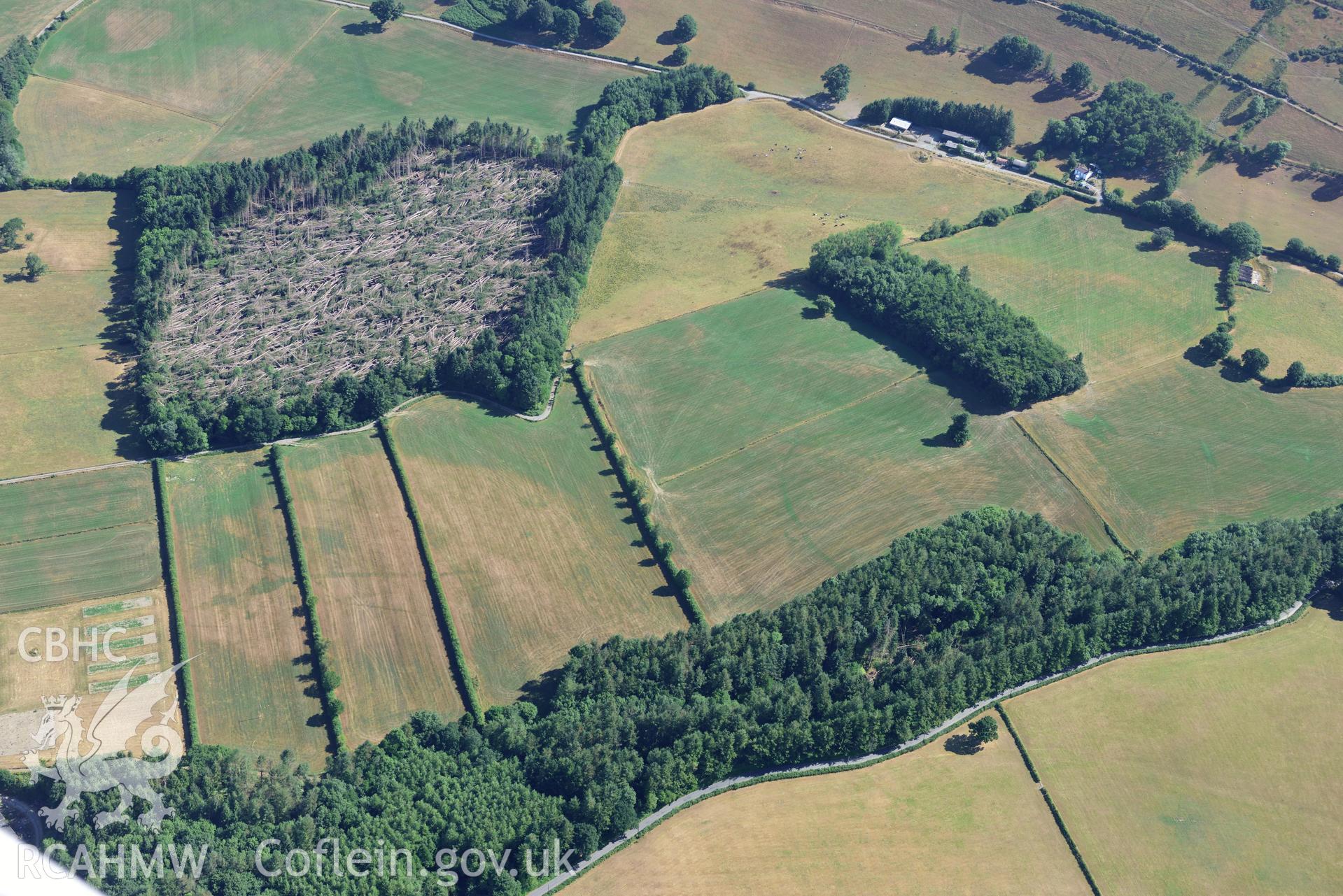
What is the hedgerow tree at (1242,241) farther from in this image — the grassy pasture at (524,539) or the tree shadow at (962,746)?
the grassy pasture at (524,539)

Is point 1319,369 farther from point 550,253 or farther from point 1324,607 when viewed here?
point 550,253

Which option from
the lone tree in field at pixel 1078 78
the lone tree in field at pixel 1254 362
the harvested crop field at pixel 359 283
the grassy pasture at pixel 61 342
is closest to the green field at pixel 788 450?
the harvested crop field at pixel 359 283

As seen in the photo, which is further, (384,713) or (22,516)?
(22,516)

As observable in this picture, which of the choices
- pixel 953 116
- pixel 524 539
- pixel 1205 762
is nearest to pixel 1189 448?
pixel 1205 762

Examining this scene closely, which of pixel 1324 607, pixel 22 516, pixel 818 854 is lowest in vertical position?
pixel 22 516

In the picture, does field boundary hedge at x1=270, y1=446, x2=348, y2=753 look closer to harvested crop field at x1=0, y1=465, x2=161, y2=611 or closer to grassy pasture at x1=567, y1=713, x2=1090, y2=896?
harvested crop field at x1=0, y1=465, x2=161, y2=611

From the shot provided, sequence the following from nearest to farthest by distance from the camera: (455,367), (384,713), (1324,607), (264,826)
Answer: (264,826), (384,713), (1324,607), (455,367)

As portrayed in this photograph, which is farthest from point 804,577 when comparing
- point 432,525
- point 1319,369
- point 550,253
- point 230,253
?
point 230,253

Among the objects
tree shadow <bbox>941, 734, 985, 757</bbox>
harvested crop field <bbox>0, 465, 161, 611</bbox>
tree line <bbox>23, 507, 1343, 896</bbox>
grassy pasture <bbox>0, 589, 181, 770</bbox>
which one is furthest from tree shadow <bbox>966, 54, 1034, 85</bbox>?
grassy pasture <bbox>0, 589, 181, 770</bbox>
